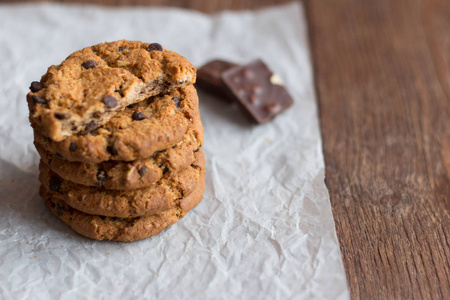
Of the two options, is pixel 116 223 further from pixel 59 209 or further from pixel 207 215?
pixel 207 215

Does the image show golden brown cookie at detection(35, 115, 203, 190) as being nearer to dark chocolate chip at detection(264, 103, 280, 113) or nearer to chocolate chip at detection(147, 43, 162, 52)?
chocolate chip at detection(147, 43, 162, 52)

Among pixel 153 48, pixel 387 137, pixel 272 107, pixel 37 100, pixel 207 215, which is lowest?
pixel 207 215

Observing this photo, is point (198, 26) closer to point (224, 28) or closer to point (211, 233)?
point (224, 28)

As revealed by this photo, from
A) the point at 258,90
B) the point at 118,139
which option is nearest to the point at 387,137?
the point at 258,90

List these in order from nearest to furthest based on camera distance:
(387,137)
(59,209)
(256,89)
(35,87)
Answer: (35,87) → (59,209) → (387,137) → (256,89)

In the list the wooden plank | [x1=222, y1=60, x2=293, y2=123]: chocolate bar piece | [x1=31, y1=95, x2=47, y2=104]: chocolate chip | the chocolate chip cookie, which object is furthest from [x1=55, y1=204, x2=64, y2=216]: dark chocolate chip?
the wooden plank

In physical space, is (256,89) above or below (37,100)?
below

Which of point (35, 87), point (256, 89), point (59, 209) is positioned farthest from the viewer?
point (256, 89)

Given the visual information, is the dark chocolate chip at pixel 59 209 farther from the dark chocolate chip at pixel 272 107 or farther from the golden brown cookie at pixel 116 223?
the dark chocolate chip at pixel 272 107
